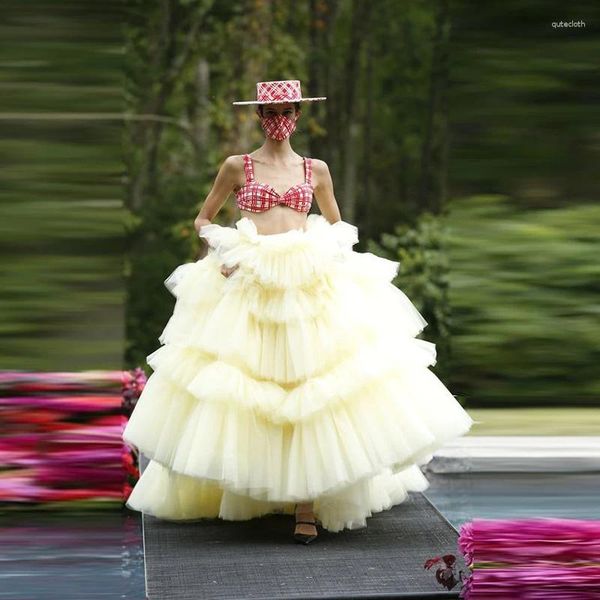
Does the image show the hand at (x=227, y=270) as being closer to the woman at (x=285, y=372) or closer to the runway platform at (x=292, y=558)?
the woman at (x=285, y=372)

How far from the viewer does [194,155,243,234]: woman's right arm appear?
6715 millimetres

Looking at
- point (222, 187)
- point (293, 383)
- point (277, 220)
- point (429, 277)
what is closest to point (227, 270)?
point (277, 220)

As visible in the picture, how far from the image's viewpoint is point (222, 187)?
6785mm

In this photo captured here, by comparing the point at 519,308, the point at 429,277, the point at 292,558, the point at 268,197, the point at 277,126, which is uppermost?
the point at 277,126

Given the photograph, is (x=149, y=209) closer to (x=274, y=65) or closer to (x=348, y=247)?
(x=274, y=65)

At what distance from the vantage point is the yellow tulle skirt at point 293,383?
6.14 meters

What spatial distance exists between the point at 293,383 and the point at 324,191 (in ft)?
3.59

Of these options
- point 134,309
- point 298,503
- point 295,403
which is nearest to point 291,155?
point 295,403

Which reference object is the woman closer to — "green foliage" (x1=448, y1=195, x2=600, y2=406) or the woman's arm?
the woman's arm

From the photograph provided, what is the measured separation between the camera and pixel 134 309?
13.4 metres

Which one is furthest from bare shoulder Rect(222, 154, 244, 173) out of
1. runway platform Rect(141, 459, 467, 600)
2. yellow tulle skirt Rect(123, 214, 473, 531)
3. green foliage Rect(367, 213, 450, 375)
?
green foliage Rect(367, 213, 450, 375)

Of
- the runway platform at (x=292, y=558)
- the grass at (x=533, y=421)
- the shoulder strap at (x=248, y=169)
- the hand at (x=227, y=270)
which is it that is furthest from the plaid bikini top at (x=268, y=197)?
the grass at (x=533, y=421)

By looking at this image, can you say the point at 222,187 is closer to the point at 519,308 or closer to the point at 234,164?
the point at 234,164

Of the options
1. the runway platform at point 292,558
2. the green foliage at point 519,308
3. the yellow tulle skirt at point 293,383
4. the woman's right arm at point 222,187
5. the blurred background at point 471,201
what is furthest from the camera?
the woman's right arm at point 222,187
